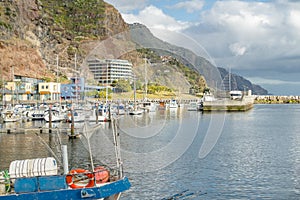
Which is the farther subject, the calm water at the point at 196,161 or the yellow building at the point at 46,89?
the yellow building at the point at 46,89

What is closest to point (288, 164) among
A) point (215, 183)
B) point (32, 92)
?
point (215, 183)

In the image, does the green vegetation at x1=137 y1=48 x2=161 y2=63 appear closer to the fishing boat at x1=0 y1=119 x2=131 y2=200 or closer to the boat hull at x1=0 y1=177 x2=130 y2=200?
the fishing boat at x1=0 y1=119 x2=131 y2=200

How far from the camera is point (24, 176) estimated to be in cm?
2006

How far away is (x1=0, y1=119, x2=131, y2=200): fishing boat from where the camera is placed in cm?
1942

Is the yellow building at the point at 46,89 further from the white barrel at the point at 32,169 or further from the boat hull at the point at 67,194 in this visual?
the boat hull at the point at 67,194

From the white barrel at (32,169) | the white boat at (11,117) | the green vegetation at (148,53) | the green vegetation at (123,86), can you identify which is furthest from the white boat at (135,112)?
the white barrel at (32,169)

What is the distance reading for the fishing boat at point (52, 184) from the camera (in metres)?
19.4

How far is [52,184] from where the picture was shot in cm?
1962

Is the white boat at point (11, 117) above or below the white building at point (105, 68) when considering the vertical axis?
below

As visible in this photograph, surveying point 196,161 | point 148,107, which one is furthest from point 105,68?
point 196,161

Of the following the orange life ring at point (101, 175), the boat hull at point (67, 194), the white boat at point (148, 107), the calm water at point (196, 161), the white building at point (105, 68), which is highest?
the white building at point (105, 68)

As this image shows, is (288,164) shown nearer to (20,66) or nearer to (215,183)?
(215,183)

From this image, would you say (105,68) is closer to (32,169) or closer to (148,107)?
(148,107)

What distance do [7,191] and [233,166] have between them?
2272cm
